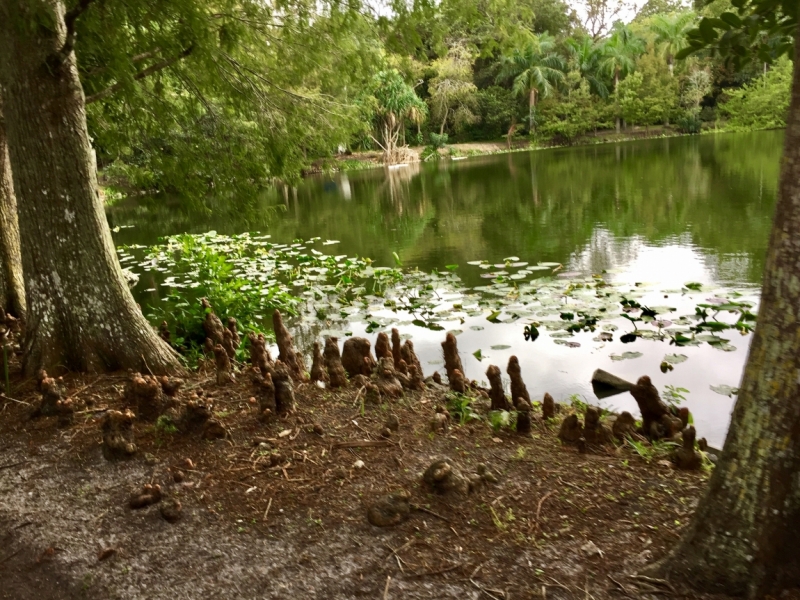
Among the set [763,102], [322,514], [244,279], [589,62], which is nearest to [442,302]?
[244,279]

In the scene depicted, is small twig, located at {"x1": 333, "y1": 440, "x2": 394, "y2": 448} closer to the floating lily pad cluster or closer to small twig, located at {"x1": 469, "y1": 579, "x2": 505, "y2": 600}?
small twig, located at {"x1": 469, "y1": 579, "x2": 505, "y2": 600}

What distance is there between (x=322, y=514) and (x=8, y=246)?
15.3 feet

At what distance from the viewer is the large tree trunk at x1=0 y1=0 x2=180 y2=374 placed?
3979 mm

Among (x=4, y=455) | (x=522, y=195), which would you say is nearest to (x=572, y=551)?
(x=4, y=455)

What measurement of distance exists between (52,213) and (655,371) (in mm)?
5179

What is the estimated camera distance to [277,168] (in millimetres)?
6426

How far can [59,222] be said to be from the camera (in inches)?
163

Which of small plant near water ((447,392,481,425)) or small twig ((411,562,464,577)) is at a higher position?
small twig ((411,562,464,577))

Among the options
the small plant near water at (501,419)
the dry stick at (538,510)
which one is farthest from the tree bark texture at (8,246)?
the dry stick at (538,510)

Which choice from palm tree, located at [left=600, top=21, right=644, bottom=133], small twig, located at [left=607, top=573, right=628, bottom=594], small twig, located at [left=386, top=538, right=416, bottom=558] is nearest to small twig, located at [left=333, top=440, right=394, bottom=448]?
small twig, located at [left=386, top=538, right=416, bottom=558]

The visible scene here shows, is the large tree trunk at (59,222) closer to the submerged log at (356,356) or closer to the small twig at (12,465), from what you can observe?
the small twig at (12,465)

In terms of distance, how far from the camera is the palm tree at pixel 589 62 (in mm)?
45775

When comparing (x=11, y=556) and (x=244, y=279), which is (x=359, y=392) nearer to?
(x=11, y=556)

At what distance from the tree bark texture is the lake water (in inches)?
64.3
